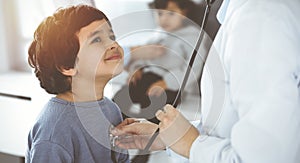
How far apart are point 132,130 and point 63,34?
0.22 m

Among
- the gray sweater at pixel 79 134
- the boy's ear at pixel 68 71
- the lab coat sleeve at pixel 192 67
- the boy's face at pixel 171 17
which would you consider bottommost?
the gray sweater at pixel 79 134

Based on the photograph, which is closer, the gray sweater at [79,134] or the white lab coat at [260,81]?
the white lab coat at [260,81]

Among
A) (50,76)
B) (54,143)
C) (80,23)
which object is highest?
(80,23)

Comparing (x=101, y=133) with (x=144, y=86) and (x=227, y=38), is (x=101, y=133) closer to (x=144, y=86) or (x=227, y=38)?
(x=144, y=86)

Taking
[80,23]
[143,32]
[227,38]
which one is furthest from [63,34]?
[227,38]

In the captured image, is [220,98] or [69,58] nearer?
[220,98]

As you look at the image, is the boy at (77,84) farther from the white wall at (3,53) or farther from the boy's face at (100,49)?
the white wall at (3,53)

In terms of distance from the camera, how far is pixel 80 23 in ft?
2.79

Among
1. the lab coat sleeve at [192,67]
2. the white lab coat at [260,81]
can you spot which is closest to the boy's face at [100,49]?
the lab coat sleeve at [192,67]

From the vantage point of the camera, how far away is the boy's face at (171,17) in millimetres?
825

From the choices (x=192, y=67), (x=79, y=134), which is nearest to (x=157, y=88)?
(x=192, y=67)

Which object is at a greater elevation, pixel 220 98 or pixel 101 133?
pixel 220 98

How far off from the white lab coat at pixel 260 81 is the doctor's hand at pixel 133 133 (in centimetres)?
15

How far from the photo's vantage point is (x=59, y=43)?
86cm
